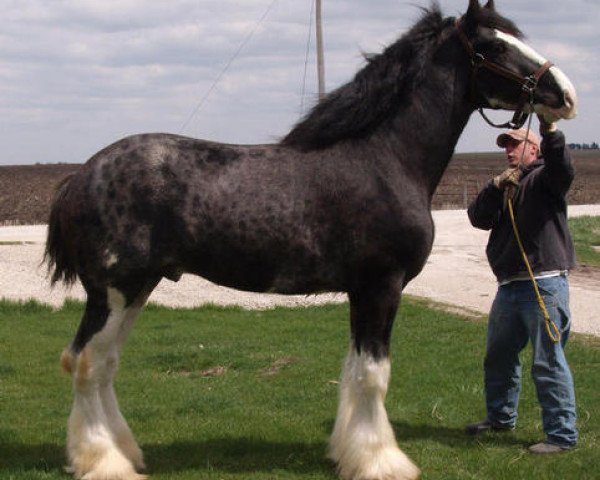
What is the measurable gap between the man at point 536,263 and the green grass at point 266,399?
39 cm

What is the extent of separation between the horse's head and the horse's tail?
259 cm

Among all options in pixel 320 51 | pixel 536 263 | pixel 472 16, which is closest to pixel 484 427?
pixel 536 263

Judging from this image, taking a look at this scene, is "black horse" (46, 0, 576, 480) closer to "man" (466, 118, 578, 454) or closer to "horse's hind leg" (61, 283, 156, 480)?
"horse's hind leg" (61, 283, 156, 480)

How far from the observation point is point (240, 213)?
16.9ft

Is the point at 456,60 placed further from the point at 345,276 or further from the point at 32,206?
the point at 32,206

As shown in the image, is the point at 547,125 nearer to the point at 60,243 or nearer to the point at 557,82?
the point at 557,82

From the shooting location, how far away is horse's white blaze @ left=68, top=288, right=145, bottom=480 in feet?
17.0

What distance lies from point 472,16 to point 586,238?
15.1 metres

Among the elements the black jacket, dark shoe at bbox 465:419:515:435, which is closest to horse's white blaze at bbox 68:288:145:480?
dark shoe at bbox 465:419:515:435

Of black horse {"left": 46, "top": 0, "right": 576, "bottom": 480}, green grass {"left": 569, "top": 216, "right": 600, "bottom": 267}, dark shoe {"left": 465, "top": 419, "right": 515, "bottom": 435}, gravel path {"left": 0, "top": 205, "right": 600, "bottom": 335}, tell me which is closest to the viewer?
black horse {"left": 46, "top": 0, "right": 576, "bottom": 480}

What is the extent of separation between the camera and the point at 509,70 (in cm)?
534

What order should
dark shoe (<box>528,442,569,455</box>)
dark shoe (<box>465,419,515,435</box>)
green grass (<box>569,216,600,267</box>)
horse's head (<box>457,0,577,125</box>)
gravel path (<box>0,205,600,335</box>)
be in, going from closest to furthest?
horse's head (<box>457,0,577,125</box>) → dark shoe (<box>528,442,569,455</box>) → dark shoe (<box>465,419,515,435</box>) → gravel path (<box>0,205,600,335</box>) → green grass (<box>569,216,600,267</box>)

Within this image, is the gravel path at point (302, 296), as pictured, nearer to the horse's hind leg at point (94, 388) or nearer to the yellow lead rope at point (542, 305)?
the yellow lead rope at point (542, 305)

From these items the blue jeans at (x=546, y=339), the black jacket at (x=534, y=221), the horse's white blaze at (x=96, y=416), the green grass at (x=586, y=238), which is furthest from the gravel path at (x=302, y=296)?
the horse's white blaze at (x=96, y=416)
